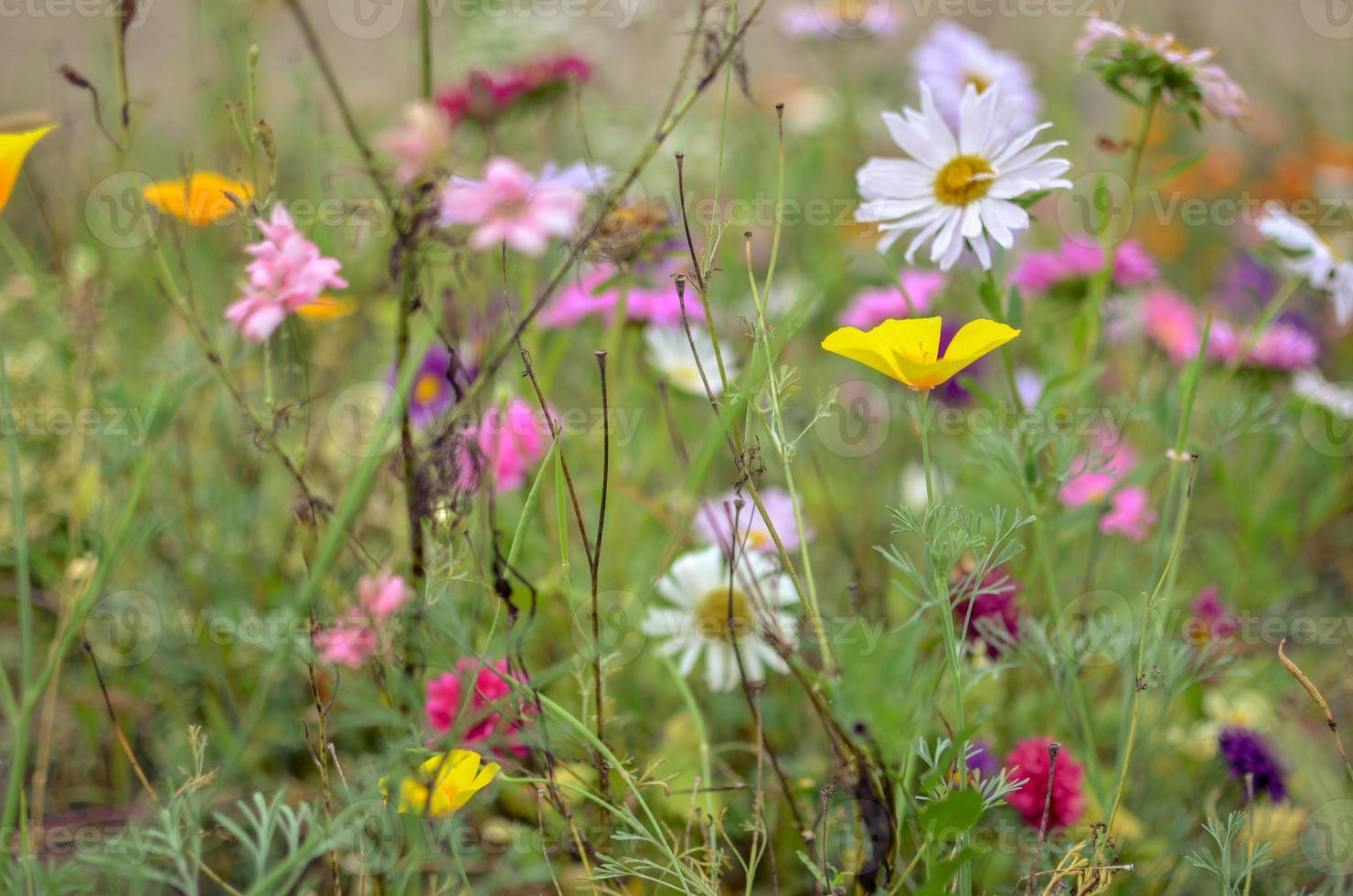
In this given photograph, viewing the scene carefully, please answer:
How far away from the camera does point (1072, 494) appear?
967 mm

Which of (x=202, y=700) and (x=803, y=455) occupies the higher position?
(x=803, y=455)

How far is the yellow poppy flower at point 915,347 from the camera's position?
503 mm

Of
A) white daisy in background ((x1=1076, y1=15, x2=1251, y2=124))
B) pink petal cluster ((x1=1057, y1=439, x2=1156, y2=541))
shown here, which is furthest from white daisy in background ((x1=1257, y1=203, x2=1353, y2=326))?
pink petal cluster ((x1=1057, y1=439, x2=1156, y2=541))

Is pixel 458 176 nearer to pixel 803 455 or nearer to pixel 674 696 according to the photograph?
pixel 674 696

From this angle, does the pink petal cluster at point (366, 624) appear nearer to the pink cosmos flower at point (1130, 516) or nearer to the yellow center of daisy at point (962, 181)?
the yellow center of daisy at point (962, 181)

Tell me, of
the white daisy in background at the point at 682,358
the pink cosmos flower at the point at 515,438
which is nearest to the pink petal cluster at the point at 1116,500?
the white daisy in background at the point at 682,358

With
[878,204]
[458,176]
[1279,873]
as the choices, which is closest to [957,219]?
[878,204]

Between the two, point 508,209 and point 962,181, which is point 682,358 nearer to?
point 962,181

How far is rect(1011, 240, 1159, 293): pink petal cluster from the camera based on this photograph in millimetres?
950

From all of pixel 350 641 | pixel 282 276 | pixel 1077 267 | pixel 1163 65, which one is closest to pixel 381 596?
pixel 350 641

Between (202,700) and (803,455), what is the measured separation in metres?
0.77

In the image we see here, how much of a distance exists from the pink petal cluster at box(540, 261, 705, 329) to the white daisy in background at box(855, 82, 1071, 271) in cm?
28

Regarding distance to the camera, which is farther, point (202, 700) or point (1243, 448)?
point (1243, 448)

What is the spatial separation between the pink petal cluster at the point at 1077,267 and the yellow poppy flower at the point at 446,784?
Answer: 2.35 feet
